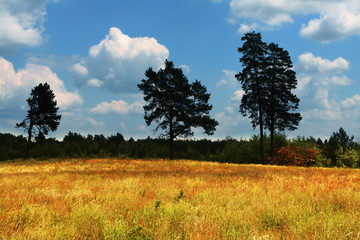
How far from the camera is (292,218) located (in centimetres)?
548

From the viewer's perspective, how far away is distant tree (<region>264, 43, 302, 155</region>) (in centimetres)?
3466

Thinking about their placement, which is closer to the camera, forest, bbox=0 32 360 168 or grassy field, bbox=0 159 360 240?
grassy field, bbox=0 159 360 240

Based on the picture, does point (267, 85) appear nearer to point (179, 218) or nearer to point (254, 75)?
point (254, 75)

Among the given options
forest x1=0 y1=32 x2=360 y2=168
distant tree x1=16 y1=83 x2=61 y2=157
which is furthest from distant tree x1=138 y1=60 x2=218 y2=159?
distant tree x1=16 y1=83 x2=61 y2=157

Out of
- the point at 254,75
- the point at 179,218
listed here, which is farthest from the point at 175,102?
the point at 179,218

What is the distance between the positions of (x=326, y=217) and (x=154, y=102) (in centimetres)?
3122

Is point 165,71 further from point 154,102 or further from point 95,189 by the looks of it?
point 95,189

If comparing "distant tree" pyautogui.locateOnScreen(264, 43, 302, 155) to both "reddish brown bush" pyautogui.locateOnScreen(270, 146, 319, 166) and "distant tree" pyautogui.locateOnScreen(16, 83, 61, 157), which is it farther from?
"distant tree" pyautogui.locateOnScreen(16, 83, 61, 157)

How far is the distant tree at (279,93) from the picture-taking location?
114 feet

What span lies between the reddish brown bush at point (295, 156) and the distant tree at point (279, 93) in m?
1.67

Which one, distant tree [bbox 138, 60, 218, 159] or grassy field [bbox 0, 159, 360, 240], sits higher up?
distant tree [bbox 138, 60, 218, 159]

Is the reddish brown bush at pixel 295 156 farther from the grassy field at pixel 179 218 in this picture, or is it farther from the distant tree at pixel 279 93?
the grassy field at pixel 179 218

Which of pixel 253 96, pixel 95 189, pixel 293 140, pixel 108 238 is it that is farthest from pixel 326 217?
pixel 293 140

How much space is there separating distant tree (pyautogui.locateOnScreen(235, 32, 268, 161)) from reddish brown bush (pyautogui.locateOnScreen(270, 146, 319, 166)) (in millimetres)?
3775
